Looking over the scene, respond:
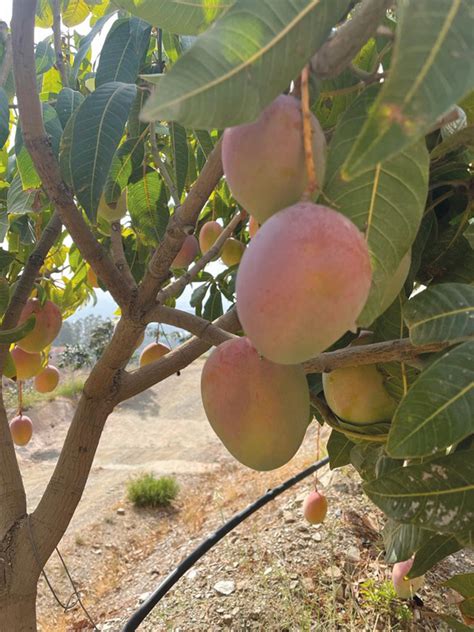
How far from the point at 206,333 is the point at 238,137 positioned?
339mm

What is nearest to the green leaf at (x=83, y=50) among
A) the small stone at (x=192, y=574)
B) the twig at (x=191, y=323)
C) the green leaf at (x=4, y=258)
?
the green leaf at (x=4, y=258)

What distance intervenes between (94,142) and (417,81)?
432mm

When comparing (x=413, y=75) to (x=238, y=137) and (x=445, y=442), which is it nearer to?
(x=238, y=137)

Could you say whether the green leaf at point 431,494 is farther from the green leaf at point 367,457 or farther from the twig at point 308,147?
the twig at point 308,147

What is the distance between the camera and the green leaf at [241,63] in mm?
291

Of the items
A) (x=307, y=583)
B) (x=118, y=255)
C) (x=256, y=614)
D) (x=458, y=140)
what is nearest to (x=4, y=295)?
(x=118, y=255)

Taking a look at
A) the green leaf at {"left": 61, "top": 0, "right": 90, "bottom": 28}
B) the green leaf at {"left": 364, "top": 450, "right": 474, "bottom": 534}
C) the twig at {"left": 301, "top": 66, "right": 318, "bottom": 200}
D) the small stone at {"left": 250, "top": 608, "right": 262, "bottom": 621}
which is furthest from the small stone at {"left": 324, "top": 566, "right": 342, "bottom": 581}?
the twig at {"left": 301, "top": 66, "right": 318, "bottom": 200}

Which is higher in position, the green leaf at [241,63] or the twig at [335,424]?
the green leaf at [241,63]

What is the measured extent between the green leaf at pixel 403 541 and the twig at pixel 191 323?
314 mm

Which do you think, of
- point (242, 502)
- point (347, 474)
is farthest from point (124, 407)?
point (347, 474)

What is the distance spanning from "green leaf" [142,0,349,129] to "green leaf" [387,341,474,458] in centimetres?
26

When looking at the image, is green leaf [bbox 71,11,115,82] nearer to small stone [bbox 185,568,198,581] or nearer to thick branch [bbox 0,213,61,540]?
thick branch [bbox 0,213,61,540]

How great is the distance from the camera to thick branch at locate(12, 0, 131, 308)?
1.82 feet

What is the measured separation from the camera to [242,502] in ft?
12.4
